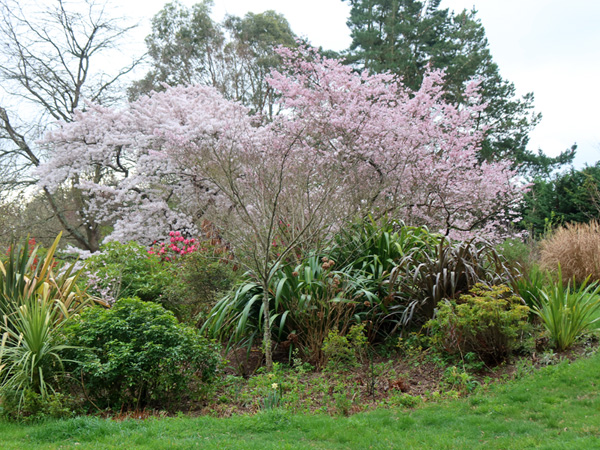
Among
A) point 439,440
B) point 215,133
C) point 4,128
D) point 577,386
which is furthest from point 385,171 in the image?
point 4,128

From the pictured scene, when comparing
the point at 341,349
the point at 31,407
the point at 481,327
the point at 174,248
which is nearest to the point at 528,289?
the point at 481,327

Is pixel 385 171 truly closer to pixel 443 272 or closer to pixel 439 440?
pixel 443 272

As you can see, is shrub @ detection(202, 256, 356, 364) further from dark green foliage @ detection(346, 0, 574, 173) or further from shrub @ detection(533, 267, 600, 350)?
dark green foliage @ detection(346, 0, 574, 173)

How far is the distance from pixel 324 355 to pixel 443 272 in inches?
67.3

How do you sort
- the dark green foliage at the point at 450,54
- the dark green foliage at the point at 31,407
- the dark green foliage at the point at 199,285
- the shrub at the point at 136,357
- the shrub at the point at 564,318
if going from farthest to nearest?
the dark green foliage at the point at 450,54
the dark green foliage at the point at 199,285
the shrub at the point at 564,318
the shrub at the point at 136,357
the dark green foliage at the point at 31,407

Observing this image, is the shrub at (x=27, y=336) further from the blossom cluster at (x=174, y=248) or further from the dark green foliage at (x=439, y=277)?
the dark green foliage at (x=439, y=277)

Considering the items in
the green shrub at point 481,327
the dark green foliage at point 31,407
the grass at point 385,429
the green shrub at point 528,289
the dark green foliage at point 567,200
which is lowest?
the grass at point 385,429

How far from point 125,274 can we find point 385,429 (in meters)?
4.72

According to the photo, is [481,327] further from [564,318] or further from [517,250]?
[517,250]

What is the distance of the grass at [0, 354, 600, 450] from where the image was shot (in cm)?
317

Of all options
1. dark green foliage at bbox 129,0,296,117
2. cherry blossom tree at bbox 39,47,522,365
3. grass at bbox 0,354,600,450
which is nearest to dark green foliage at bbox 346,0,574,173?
dark green foliage at bbox 129,0,296,117

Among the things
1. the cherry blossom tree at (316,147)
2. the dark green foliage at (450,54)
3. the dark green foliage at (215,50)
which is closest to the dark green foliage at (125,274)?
the cherry blossom tree at (316,147)

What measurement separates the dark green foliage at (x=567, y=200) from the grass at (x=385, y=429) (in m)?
11.0

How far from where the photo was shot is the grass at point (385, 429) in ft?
10.4
